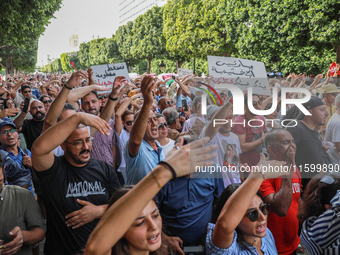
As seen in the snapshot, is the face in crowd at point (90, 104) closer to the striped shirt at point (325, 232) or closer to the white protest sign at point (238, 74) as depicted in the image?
the white protest sign at point (238, 74)

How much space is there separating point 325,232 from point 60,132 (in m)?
1.88

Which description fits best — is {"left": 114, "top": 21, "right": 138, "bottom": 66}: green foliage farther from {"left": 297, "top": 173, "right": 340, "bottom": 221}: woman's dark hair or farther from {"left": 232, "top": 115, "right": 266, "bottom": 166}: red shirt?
{"left": 297, "top": 173, "right": 340, "bottom": 221}: woman's dark hair

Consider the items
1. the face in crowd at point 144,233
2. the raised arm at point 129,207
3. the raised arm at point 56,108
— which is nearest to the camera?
the raised arm at point 129,207

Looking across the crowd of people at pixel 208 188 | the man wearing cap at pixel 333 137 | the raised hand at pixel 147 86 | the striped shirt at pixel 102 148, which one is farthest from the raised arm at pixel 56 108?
the man wearing cap at pixel 333 137

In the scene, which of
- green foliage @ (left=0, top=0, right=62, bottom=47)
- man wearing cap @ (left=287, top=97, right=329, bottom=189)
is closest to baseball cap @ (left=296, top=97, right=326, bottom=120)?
man wearing cap @ (left=287, top=97, right=329, bottom=189)

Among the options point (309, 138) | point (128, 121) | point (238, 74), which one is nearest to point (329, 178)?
point (309, 138)

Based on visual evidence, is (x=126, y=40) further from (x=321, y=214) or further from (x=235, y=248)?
(x=235, y=248)

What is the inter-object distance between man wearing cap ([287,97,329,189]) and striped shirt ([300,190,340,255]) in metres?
0.33

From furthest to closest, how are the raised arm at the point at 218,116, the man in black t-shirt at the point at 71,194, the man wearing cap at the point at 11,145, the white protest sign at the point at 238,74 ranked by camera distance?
the man wearing cap at the point at 11,145 → the white protest sign at the point at 238,74 → the man in black t-shirt at the point at 71,194 → the raised arm at the point at 218,116

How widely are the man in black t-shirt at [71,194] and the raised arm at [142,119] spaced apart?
1.39 feet

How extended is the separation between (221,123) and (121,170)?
2.19 m

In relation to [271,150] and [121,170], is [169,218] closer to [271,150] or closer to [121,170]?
[271,150]

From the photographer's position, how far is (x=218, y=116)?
7.47 ft

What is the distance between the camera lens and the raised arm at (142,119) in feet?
7.85
